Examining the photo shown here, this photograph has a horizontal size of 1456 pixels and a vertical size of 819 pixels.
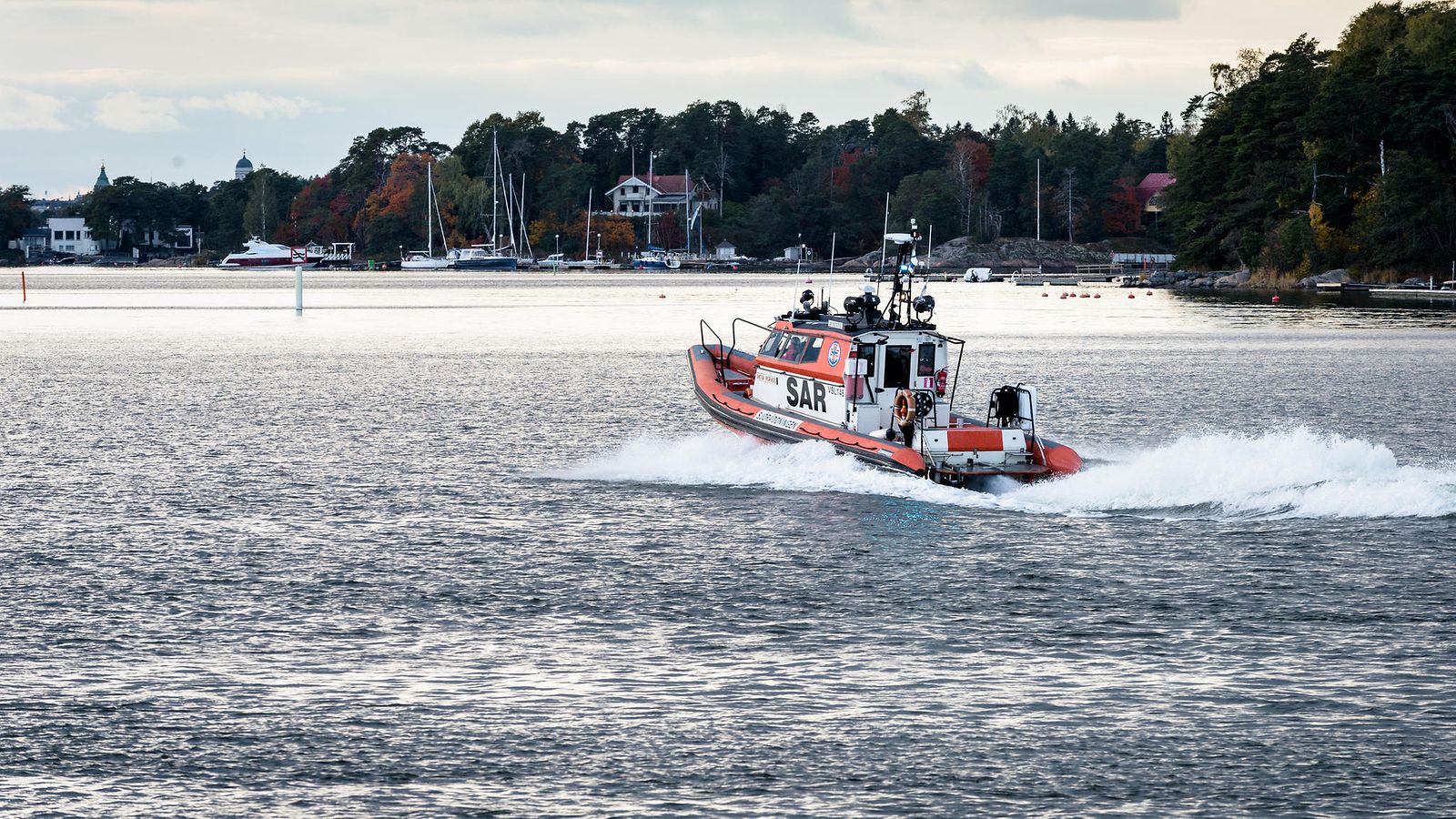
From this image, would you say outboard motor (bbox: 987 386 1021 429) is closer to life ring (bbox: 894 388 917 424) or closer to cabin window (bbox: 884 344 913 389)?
life ring (bbox: 894 388 917 424)

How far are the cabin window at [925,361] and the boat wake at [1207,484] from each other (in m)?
1.99

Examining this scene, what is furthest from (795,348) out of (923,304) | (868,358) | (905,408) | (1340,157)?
(1340,157)

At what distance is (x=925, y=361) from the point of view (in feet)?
86.4

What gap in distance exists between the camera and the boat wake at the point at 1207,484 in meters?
23.3

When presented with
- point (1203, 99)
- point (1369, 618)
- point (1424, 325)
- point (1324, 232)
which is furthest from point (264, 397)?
point (1203, 99)

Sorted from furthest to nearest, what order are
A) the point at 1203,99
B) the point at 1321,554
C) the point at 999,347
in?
1. the point at 1203,99
2. the point at 999,347
3. the point at 1321,554

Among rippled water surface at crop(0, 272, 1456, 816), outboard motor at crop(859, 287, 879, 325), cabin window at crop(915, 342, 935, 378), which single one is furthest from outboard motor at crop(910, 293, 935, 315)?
rippled water surface at crop(0, 272, 1456, 816)

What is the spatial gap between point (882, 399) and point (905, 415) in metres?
1.78

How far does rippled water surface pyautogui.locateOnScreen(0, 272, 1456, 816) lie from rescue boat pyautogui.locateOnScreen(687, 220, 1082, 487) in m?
0.49

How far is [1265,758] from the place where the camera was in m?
12.9

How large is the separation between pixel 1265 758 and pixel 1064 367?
41.5 metres

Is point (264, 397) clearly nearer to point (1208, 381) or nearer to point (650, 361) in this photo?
point (650, 361)

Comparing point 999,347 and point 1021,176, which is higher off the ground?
point 1021,176

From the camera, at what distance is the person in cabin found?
24391mm
